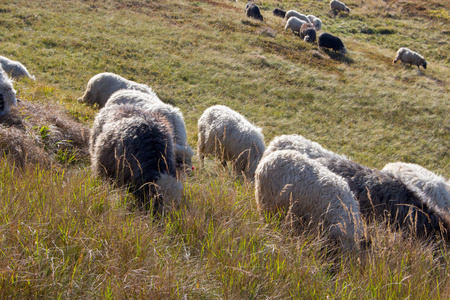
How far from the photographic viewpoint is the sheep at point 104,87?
10305 millimetres

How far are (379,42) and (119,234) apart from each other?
3483cm

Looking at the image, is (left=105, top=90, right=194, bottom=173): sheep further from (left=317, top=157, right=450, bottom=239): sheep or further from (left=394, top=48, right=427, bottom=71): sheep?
(left=394, top=48, right=427, bottom=71): sheep

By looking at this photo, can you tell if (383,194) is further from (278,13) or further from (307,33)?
(278,13)

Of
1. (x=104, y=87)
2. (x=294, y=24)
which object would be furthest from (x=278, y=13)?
(x=104, y=87)

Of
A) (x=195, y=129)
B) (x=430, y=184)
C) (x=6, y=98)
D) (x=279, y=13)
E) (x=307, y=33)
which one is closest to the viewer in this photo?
(x=6, y=98)

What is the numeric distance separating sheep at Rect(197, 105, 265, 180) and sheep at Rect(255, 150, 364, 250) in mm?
2260

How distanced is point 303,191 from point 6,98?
513 cm

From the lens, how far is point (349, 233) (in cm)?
428

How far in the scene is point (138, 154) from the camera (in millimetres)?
4699

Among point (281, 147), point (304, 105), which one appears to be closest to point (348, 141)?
point (304, 105)

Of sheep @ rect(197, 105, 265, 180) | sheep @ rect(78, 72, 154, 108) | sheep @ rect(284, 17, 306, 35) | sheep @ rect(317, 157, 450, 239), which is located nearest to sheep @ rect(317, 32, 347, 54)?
sheep @ rect(284, 17, 306, 35)

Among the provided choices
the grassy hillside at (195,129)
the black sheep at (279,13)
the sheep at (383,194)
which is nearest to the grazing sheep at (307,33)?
the grassy hillside at (195,129)

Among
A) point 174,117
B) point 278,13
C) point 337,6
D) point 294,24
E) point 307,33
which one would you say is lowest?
point 174,117

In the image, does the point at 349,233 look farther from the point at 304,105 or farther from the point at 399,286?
the point at 304,105
